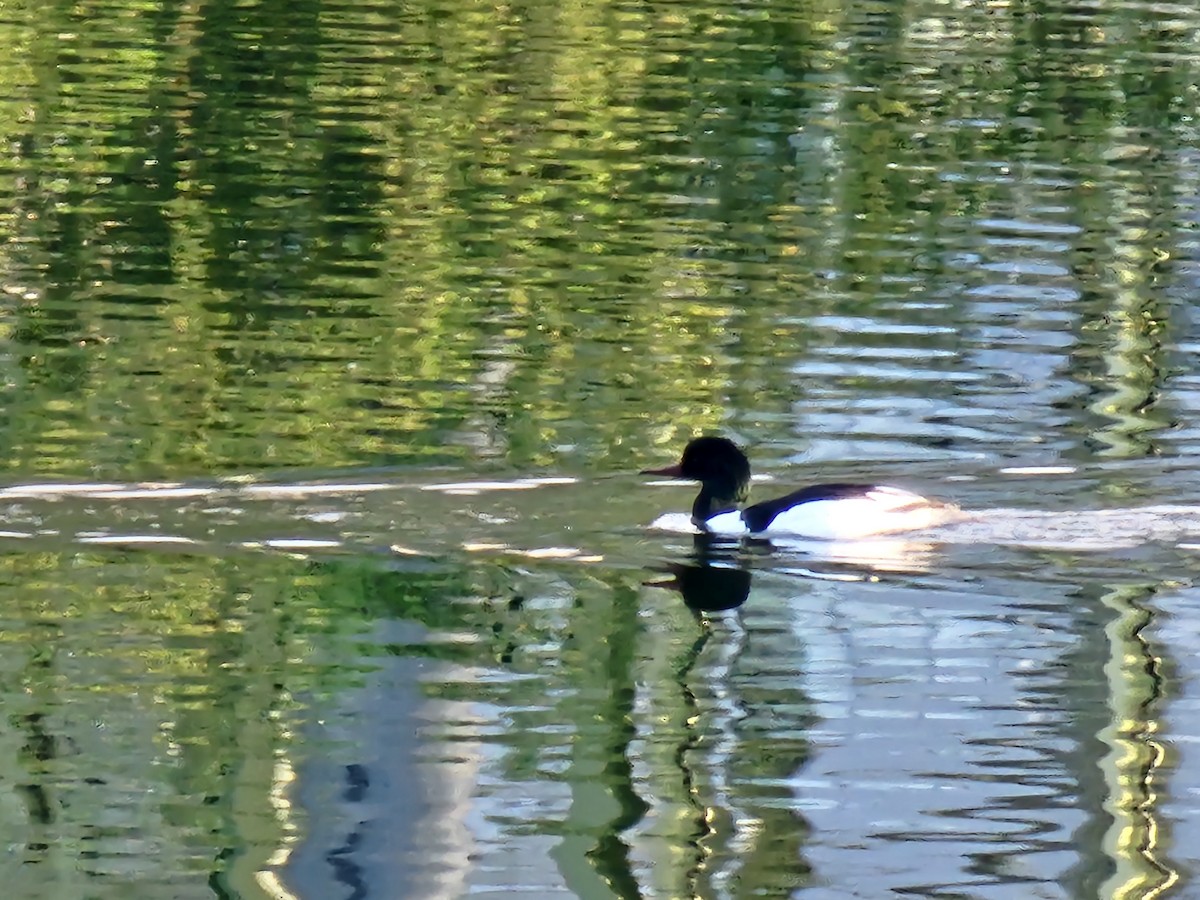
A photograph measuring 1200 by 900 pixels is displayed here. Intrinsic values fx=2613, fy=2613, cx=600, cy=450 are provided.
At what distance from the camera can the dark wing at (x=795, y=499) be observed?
11.9 meters

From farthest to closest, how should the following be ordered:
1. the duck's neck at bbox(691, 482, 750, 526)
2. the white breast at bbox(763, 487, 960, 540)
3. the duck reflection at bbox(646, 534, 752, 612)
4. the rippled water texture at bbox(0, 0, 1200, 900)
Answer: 1. the duck's neck at bbox(691, 482, 750, 526)
2. the white breast at bbox(763, 487, 960, 540)
3. the duck reflection at bbox(646, 534, 752, 612)
4. the rippled water texture at bbox(0, 0, 1200, 900)

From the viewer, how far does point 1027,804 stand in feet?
29.3

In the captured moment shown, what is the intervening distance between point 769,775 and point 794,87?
2060 cm

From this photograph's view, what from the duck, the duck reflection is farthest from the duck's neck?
the duck reflection

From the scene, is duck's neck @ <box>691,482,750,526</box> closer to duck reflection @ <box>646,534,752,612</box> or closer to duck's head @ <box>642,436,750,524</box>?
duck's head @ <box>642,436,750,524</box>

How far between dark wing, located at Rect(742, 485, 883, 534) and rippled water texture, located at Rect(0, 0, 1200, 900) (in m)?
0.14

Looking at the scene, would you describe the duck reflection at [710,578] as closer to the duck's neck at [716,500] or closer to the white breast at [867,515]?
the duck's neck at [716,500]

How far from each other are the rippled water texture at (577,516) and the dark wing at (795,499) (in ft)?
0.47

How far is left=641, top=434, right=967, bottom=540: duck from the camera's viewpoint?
38.8 feet

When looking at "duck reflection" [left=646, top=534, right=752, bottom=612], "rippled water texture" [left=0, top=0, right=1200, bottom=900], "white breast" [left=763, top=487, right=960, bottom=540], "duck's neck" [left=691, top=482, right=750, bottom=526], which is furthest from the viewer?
"duck's neck" [left=691, top=482, right=750, bottom=526]

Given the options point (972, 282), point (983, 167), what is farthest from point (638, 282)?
point (983, 167)

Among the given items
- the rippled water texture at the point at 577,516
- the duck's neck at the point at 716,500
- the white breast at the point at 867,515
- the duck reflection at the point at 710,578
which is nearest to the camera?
the rippled water texture at the point at 577,516

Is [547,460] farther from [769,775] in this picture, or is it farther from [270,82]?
[270,82]

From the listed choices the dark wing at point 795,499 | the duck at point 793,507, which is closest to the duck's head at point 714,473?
the duck at point 793,507
